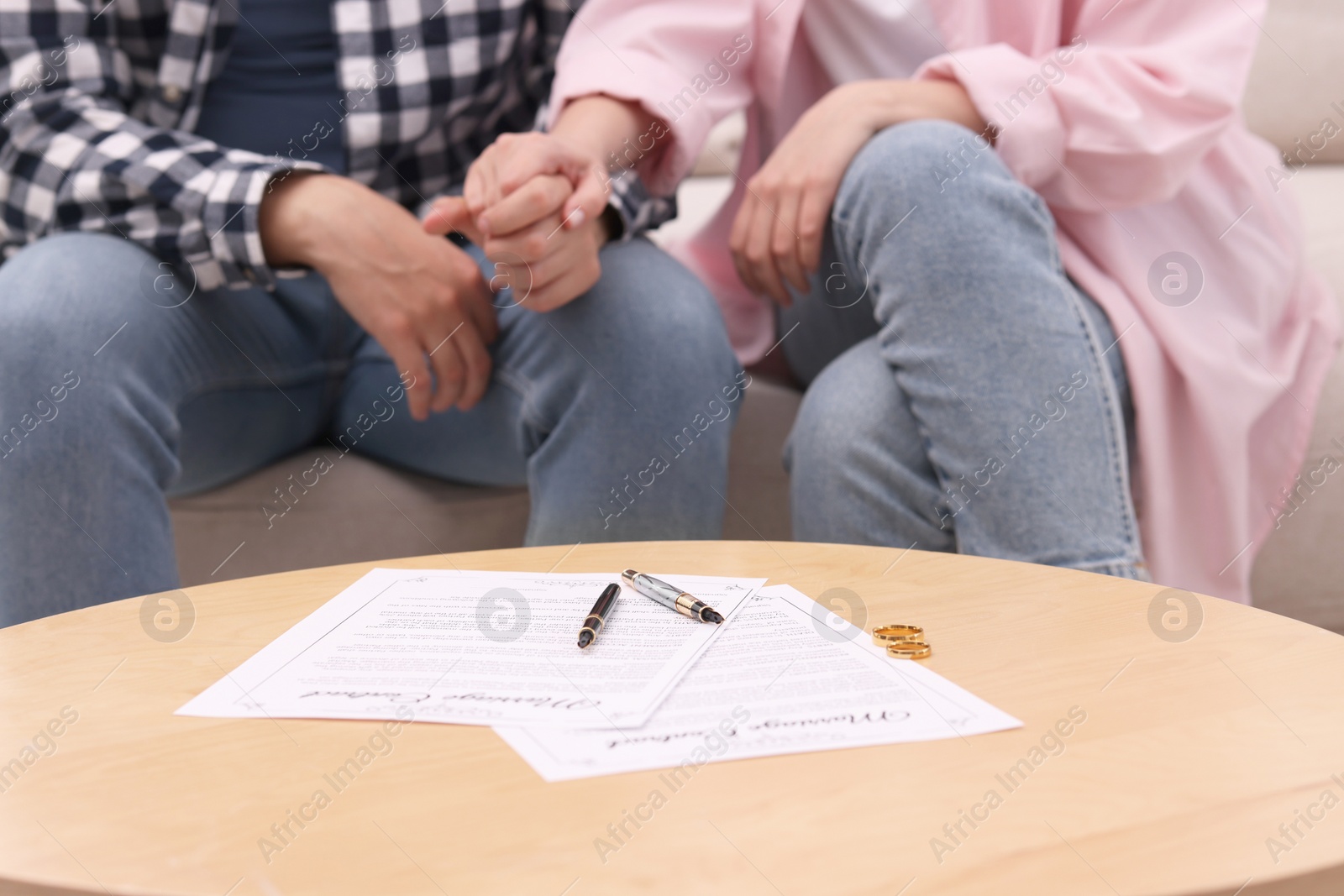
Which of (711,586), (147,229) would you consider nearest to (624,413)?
(711,586)

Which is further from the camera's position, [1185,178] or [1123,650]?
[1185,178]

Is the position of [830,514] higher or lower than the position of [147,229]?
lower

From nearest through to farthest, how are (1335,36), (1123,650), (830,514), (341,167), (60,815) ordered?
(60,815) < (1123,650) < (830,514) < (341,167) < (1335,36)

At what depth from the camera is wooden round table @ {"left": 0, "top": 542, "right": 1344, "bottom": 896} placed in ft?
0.94

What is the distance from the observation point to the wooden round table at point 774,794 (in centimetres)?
29

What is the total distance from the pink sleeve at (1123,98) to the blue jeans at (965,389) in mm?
80

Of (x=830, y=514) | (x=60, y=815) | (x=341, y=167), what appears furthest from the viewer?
(x=341, y=167)

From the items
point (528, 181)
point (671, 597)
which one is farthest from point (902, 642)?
point (528, 181)

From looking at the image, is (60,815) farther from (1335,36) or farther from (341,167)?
(1335,36)

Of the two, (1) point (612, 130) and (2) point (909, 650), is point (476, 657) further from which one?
(1) point (612, 130)

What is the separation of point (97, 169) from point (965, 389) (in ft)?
2.17

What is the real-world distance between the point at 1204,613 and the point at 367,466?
723 millimetres

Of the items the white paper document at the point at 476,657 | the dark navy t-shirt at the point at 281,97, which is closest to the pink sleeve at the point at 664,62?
the dark navy t-shirt at the point at 281,97

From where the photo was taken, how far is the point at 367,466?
979 mm
